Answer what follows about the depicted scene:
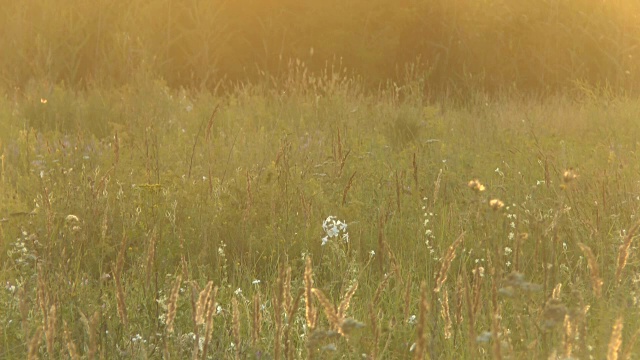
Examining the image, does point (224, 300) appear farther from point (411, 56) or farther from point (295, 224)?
point (411, 56)

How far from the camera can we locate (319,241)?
3.64 metres

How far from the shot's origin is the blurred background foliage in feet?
35.3

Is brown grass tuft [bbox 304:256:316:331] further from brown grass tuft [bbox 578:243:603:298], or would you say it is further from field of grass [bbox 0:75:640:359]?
brown grass tuft [bbox 578:243:603:298]

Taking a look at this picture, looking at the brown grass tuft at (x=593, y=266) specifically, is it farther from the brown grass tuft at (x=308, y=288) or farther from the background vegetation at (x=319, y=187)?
the brown grass tuft at (x=308, y=288)

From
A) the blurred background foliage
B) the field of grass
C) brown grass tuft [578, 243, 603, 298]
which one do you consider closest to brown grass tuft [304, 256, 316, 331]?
the field of grass

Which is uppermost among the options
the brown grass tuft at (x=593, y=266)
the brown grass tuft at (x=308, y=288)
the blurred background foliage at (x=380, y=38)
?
the brown grass tuft at (x=593, y=266)

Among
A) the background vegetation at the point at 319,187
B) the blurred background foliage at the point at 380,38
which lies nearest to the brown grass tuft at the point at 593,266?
the background vegetation at the point at 319,187

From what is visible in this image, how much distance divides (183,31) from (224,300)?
863 centimetres

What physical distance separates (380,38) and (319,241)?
8191mm

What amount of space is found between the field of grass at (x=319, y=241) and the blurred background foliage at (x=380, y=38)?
137 inches

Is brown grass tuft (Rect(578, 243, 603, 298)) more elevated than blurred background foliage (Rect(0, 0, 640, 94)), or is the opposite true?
brown grass tuft (Rect(578, 243, 603, 298))

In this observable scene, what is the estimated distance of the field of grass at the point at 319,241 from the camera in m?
1.80

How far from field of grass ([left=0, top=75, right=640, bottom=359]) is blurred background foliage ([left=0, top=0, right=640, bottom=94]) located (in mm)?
3489

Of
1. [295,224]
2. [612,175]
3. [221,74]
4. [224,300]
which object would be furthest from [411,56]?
[224,300]
